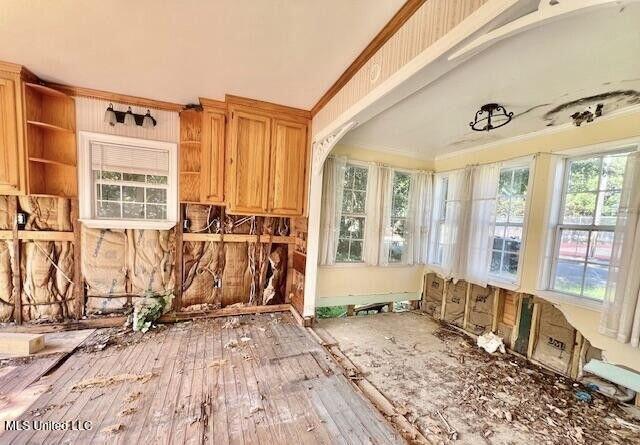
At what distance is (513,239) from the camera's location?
3299 mm

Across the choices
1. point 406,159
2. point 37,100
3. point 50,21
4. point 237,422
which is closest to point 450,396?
point 237,422

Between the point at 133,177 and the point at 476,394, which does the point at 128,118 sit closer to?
the point at 133,177

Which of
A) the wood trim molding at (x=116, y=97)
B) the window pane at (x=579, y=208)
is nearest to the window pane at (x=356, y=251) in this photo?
the window pane at (x=579, y=208)

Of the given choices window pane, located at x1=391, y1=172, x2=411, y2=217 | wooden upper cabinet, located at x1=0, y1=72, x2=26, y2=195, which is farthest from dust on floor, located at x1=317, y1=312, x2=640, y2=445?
wooden upper cabinet, located at x1=0, y1=72, x2=26, y2=195

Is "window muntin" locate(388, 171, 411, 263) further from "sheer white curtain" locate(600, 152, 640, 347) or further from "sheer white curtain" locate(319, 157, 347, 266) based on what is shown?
"sheer white curtain" locate(600, 152, 640, 347)

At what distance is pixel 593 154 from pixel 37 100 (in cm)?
604

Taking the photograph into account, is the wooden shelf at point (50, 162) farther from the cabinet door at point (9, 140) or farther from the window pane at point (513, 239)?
the window pane at point (513, 239)

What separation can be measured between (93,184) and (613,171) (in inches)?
227

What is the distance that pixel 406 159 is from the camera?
14.0ft

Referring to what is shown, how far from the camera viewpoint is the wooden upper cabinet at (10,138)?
8.17ft

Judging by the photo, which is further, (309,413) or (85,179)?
(85,179)

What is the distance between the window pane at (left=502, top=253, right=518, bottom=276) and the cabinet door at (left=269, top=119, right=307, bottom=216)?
2.84m

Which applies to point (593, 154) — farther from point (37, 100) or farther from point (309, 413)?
point (37, 100)

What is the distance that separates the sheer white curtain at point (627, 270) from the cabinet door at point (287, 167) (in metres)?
3.20
